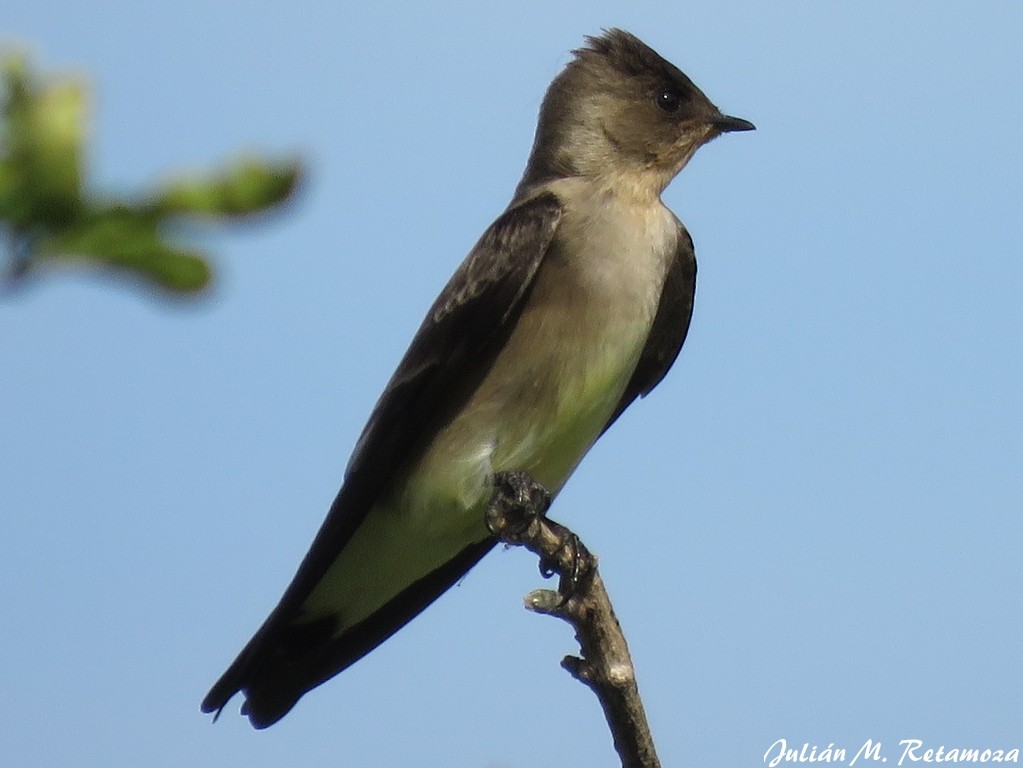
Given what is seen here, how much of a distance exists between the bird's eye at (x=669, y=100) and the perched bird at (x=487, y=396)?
38 centimetres

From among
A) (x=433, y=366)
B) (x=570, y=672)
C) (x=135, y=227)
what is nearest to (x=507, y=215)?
(x=433, y=366)

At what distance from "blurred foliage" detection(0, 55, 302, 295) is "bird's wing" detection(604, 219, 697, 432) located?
6.12 meters

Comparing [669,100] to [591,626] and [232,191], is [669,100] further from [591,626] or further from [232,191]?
[232,191]

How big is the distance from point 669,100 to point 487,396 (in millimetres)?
2150

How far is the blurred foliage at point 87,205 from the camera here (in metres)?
1.09

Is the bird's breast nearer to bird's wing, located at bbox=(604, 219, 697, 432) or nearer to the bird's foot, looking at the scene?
bird's wing, located at bbox=(604, 219, 697, 432)

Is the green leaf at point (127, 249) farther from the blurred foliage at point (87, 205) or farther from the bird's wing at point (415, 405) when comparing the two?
the bird's wing at point (415, 405)

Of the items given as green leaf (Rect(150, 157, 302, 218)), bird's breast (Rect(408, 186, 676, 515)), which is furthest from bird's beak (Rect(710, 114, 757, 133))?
green leaf (Rect(150, 157, 302, 218))

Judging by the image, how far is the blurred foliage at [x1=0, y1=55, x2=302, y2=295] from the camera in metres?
1.09

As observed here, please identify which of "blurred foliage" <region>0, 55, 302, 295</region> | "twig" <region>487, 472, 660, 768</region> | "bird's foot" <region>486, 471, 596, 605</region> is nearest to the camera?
"blurred foliage" <region>0, 55, 302, 295</region>

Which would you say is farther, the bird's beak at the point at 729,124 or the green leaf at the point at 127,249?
the bird's beak at the point at 729,124

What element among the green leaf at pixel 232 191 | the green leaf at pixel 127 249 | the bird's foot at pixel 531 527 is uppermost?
the bird's foot at pixel 531 527

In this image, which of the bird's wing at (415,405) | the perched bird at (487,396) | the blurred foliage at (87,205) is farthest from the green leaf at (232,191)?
the bird's wing at (415,405)

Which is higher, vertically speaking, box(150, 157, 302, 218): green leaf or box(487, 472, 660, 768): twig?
box(487, 472, 660, 768): twig
